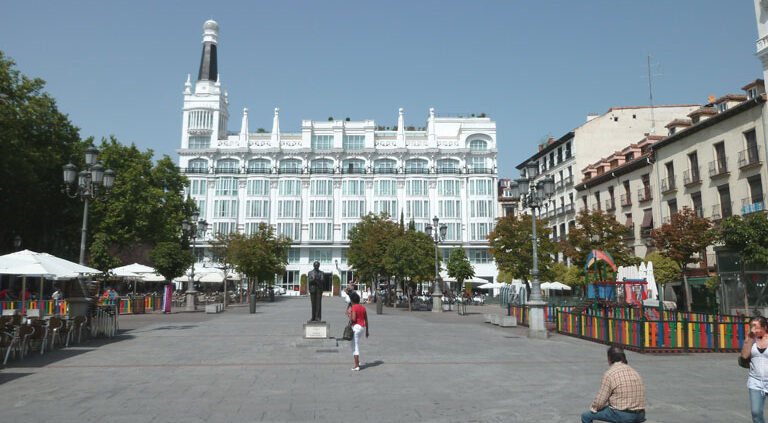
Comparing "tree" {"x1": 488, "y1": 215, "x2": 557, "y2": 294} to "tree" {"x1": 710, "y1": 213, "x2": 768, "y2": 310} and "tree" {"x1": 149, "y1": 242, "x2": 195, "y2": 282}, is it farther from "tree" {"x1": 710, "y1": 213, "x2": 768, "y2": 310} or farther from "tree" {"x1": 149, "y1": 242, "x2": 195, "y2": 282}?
"tree" {"x1": 149, "y1": 242, "x2": 195, "y2": 282}

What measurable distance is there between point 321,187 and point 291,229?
23.3 ft

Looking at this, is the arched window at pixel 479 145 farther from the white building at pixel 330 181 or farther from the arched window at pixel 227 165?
the arched window at pixel 227 165

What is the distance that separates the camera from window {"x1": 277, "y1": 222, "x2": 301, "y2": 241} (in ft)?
228

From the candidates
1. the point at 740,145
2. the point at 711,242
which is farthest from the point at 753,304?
the point at 740,145

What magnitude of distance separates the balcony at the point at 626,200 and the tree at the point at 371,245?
1727 cm

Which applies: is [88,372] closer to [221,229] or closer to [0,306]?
[0,306]

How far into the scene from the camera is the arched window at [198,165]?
7100cm

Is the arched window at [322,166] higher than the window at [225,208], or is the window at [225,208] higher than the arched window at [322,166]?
the arched window at [322,166]

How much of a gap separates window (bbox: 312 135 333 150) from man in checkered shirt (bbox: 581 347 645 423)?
69.2 meters

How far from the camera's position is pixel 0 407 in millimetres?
6973

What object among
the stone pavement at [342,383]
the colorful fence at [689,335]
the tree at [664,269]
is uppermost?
the tree at [664,269]

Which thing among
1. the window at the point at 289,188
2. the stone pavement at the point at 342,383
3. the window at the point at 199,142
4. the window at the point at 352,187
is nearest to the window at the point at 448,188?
the window at the point at 352,187

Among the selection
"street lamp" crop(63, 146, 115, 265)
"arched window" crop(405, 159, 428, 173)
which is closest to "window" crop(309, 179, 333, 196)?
"arched window" crop(405, 159, 428, 173)

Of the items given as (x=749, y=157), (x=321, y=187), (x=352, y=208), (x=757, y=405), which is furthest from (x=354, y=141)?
(x=757, y=405)
